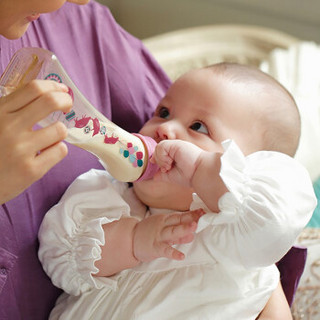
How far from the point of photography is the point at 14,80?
0.66 metres

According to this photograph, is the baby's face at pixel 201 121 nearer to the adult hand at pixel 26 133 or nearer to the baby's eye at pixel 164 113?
the baby's eye at pixel 164 113

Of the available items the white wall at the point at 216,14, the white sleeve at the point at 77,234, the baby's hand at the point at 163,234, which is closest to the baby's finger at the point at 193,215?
the baby's hand at the point at 163,234

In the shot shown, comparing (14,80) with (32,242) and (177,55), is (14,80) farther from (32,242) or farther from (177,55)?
(177,55)

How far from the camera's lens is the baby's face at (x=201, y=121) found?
0.83 m

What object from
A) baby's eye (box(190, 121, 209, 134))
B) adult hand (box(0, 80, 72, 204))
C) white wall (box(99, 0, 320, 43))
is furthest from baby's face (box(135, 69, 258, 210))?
white wall (box(99, 0, 320, 43))

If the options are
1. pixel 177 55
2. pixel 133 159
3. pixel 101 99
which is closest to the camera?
pixel 133 159

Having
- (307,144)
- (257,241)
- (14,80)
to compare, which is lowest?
(307,144)

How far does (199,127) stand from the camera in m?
0.87

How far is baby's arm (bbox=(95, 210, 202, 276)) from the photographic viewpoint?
73cm

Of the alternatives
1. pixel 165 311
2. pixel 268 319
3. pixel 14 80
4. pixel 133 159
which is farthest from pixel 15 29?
pixel 268 319

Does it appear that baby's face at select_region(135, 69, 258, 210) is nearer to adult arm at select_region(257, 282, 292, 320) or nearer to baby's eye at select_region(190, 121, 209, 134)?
baby's eye at select_region(190, 121, 209, 134)

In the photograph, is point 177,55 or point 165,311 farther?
point 177,55

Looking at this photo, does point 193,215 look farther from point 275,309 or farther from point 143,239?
point 275,309

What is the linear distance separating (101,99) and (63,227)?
30 centimetres
